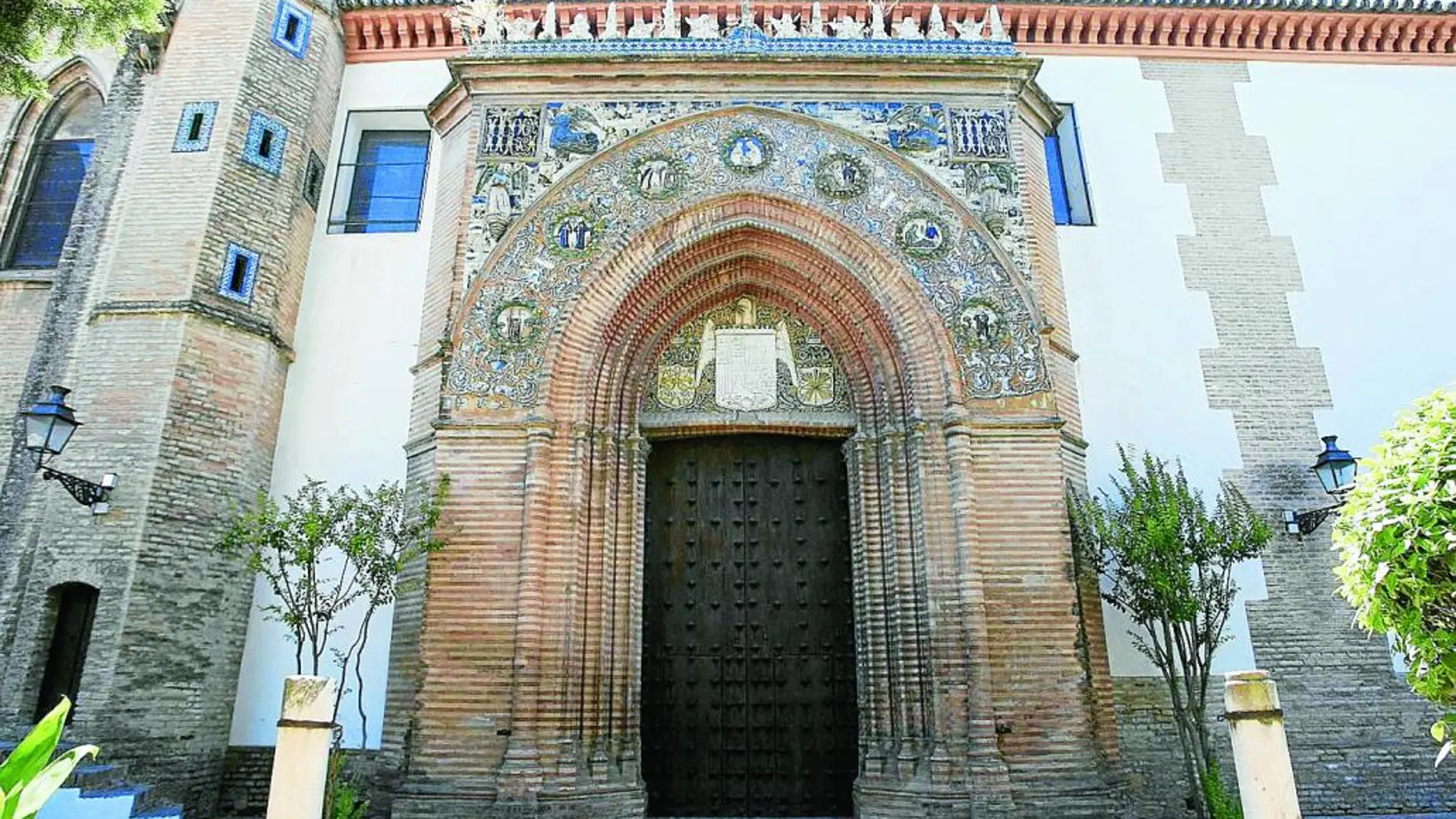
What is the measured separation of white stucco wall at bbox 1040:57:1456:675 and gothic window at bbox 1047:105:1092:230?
0.11 m

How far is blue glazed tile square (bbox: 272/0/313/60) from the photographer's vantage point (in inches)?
376

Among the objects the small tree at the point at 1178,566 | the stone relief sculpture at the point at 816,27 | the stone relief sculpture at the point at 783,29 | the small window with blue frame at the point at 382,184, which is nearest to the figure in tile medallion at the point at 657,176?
the stone relief sculpture at the point at 783,29

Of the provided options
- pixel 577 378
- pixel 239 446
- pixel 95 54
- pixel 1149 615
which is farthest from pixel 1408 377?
pixel 95 54

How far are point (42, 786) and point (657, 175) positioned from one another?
6.69 m

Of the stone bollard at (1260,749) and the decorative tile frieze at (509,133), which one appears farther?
the decorative tile frieze at (509,133)

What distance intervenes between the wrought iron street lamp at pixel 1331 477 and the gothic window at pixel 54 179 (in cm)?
1276

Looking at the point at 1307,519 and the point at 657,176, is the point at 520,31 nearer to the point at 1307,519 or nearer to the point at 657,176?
the point at 657,176

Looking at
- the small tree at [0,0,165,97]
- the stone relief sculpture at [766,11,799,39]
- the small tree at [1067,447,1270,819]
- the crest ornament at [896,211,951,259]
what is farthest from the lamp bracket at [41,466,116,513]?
the small tree at [1067,447,1270,819]

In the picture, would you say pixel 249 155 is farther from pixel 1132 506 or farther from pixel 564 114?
pixel 1132 506

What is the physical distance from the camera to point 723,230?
8.28m

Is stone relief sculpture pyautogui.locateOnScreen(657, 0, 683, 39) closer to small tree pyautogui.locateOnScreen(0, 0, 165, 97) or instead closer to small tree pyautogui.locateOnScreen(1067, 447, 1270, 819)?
small tree pyautogui.locateOnScreen(0, 0, 165, 97)

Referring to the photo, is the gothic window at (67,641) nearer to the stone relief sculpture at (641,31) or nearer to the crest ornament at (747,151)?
the crest ornament at (747,151)

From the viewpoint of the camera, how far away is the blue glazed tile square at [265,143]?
29.5 feet

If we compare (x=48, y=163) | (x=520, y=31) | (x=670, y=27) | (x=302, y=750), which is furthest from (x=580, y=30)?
(x=302, y=750)
